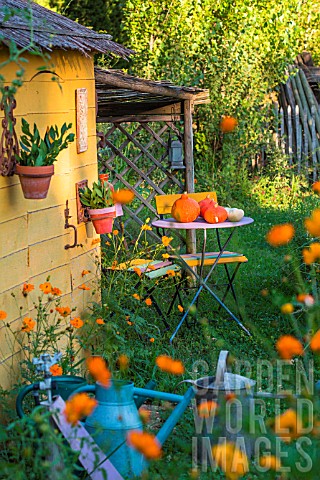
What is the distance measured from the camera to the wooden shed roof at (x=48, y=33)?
3911 mm

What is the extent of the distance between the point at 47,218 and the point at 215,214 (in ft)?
5.89

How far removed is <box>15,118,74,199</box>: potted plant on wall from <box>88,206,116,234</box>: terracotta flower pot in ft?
2.87

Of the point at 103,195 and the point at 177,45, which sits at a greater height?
the point at 177,45

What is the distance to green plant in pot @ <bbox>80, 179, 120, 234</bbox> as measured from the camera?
16.9ft

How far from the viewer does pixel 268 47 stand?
11.0 m

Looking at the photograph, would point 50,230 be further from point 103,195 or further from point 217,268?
point 217,268

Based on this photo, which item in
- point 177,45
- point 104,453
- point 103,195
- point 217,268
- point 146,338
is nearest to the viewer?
point 104,453

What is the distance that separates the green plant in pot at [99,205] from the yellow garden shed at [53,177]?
9 cm

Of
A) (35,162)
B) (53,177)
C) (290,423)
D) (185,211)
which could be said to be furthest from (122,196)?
(290,423)

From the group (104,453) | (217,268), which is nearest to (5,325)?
(104,453)

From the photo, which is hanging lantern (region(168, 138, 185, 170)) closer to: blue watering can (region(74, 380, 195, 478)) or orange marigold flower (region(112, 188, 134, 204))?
orange marigold flower (region(112, 188, 134, 204))

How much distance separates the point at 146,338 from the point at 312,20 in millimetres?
7715

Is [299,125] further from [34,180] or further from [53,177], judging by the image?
[34,180]

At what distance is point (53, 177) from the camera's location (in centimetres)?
479
